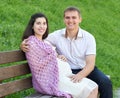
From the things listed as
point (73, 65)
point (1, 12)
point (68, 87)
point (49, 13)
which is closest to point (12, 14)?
point (1, 12)

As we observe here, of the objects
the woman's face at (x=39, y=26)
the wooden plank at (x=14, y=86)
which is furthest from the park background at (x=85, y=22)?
the woman's face at (x=39, y=26)

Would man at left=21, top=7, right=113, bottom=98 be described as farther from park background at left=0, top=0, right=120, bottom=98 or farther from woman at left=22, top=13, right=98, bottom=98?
park background at left=0, top=0, right=120, bottom=98

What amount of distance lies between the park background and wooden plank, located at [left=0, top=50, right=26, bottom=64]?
3.34ft

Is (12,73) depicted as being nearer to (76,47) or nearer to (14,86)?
(14,86)

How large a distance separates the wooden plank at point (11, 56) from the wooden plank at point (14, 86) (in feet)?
0.89

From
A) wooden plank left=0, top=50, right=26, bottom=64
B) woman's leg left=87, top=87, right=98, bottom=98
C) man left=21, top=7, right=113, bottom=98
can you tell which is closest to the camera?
wooden plank left=0, top=50, right=26, bottom=64

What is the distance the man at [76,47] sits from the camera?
237 inches

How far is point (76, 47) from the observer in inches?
238

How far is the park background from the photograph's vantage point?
8.59m

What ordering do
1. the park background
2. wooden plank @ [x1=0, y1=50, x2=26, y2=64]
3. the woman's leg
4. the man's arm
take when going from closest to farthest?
wooden plank @ [x1=0, y1=50, x2=26, y2=64], the woman's leg, the man's arm, the park background

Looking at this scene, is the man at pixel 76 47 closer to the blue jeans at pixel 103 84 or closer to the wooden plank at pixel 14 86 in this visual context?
the blue jeans at pixel 103 84

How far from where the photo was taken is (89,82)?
5750 mm

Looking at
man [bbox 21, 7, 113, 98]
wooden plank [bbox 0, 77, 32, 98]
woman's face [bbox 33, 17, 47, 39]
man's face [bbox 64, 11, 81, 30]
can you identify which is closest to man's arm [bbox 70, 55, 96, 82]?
man [bbox 21, 7, 113, 98]

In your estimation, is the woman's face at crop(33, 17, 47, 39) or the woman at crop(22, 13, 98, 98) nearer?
the woman at crop(22, 13, 98, 98)
